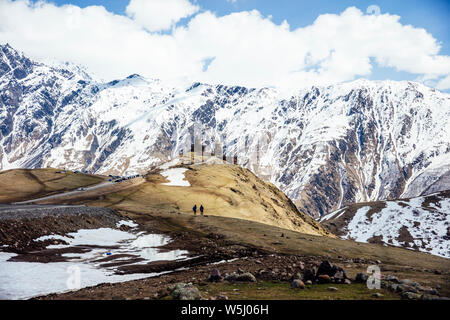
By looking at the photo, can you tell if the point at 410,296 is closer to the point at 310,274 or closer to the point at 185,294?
the point at 310,274

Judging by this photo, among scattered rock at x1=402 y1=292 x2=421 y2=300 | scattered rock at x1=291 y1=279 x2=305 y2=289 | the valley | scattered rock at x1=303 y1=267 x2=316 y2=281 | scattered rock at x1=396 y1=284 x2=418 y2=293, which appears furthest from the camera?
scattered rock at x1=303 y1=267 x2=316 y2=281

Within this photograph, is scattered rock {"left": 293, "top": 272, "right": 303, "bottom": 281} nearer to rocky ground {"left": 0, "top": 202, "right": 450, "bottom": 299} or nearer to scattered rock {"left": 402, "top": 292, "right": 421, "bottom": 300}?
rocky ground {"left": 0, "top": 202, "right": 450, "bottom": 299}

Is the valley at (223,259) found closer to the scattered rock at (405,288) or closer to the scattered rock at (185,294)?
the scattered rock at (405,288)

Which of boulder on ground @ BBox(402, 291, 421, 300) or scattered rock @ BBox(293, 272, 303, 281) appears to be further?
scattered rock @ BBox(293, 272, 303, 281)

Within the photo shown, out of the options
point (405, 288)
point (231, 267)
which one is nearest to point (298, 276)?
point (405, 288)

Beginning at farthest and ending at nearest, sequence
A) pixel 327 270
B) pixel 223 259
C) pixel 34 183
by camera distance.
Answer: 1. pixel 34 183
2. pixel 223 259
3. pixel 327 270

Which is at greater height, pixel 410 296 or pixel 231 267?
pixel 410 296

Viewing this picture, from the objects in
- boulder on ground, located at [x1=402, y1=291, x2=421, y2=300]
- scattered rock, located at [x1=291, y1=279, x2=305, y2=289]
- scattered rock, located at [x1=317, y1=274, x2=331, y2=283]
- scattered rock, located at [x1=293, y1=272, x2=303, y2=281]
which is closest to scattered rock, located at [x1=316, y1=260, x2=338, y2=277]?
scattered rock, located at [x1=317, y1=274, x2=331, y2=283]

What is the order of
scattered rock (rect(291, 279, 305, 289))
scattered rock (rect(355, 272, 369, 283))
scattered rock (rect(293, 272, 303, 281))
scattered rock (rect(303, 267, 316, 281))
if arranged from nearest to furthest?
1. scattered rock (rect(291, 279, 305, 289))
2. scattered rock (rect(355, 272, 369, 283))
3. scattered rock (rect(303, 267, 316, 281))
4. scattered rock (rect(293, 272, 303, 281))

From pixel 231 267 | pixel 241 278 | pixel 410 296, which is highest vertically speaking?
pixel 410 296

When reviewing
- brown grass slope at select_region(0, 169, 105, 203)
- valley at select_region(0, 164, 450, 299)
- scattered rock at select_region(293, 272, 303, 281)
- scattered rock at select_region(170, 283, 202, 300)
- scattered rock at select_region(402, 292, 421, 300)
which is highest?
brown grass slope at select_region(0, 169, 105, 203)
